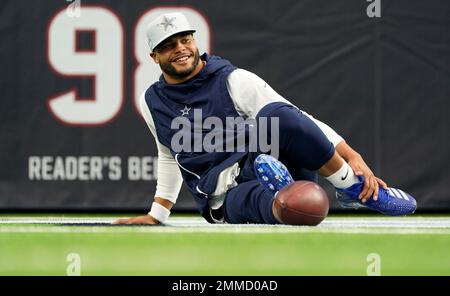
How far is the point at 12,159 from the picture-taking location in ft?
13.3

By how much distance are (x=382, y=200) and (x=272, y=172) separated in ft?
1.80

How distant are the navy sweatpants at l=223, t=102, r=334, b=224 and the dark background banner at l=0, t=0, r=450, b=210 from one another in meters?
1.16

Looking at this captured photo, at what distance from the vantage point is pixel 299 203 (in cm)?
247

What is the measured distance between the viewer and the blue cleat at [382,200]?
2.86 metres

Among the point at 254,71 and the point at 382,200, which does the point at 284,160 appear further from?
the point at 254,71

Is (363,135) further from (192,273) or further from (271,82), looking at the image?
(192,273)

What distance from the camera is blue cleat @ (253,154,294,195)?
2.52 metres

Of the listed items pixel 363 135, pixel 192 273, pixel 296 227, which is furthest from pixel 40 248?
pixel 363 135

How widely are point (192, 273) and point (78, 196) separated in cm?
189
